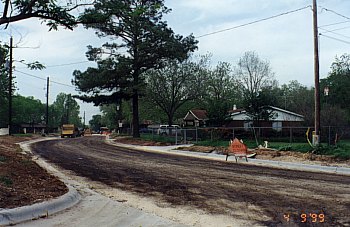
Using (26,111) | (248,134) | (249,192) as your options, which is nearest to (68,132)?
(248,134)

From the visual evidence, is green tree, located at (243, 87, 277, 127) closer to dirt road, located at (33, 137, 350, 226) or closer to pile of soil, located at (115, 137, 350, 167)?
pile of soil, located at (115, 137, 350, 167)

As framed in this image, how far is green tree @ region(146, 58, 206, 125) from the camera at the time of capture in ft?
166

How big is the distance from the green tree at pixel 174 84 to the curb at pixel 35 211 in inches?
1636

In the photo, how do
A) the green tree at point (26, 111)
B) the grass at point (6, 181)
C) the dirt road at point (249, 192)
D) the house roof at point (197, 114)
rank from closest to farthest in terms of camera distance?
the dirt road at point (249, 192), the grass at point (6, 181), the house roof at point (197, 114), the green tree at point (26, 111)

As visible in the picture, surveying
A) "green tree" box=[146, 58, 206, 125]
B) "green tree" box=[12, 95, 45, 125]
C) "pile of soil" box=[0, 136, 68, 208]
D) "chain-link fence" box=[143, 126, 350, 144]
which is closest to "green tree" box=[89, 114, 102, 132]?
"green tree" box=[12, 95, 45, 125]

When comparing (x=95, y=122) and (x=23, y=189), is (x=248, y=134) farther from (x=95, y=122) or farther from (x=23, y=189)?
(x=95, y=122)

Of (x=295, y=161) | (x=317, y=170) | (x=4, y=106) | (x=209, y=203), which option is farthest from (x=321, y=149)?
(x=4, y=106)

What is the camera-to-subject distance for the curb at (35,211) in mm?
6715

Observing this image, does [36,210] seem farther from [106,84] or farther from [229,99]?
[229,99]

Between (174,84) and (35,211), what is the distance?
44399 mm

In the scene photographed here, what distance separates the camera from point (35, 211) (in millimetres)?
7332

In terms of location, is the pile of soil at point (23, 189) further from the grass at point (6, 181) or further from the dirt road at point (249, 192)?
the dirt road at point (249, 192)

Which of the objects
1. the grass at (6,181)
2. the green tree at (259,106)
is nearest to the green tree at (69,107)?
the green tree at (259,106)

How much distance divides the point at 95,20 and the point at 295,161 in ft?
44.4
